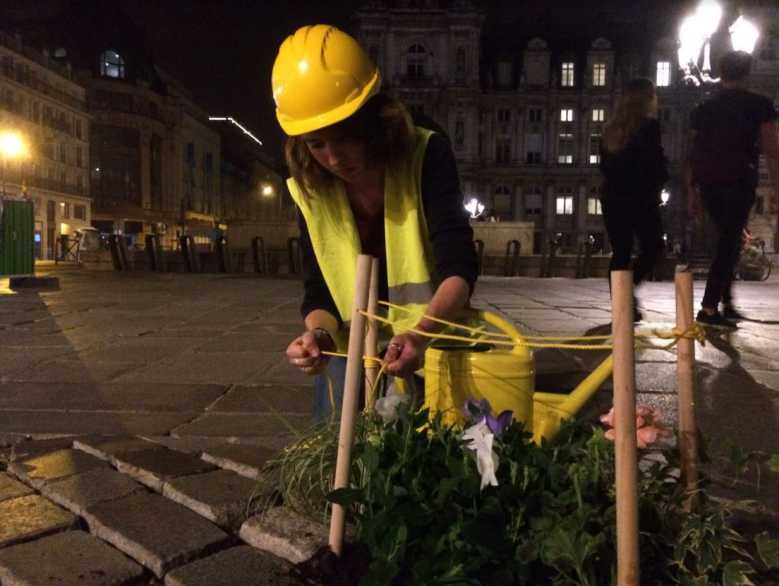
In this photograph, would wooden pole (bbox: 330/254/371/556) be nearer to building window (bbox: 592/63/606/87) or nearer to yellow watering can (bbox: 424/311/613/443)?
yellow watering can (bbox: 424/311/613/443)

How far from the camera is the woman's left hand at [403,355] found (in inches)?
71.9

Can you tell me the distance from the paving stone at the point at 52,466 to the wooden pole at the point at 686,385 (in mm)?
1826

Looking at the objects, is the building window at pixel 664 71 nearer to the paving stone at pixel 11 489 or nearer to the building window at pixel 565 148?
the building window at pixel 565 148

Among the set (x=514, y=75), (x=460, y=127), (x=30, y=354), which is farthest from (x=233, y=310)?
(x=514, y=75)

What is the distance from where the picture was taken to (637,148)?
5.47 metres

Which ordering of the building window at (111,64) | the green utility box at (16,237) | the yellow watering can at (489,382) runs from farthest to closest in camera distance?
the building window at (111,64) < the green utility box at (16,237) < the yellow watering can at (489,382)

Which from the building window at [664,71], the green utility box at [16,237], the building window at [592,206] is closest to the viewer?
the green utility box at [16,237]

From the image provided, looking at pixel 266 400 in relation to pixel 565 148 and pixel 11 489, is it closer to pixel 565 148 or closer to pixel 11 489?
pixel 11 489

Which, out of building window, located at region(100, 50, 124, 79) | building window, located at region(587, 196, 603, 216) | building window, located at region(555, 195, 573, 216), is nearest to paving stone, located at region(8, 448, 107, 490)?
building window, located at region(555, 195, 573, 216)

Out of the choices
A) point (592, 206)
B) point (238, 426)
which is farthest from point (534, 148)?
point (238, 426)

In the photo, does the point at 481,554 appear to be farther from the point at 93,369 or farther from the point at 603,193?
the point at 603,193

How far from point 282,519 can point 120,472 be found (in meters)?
0.78

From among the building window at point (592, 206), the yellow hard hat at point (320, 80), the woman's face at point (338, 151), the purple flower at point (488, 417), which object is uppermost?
the building window at point (592, 206)

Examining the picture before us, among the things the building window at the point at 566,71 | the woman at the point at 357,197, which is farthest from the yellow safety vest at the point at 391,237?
the building window at the point at 566,71
